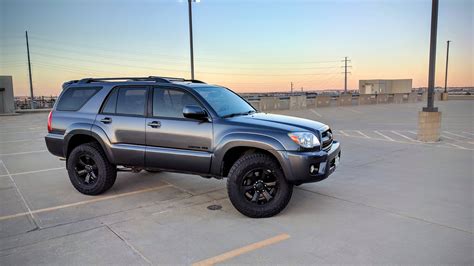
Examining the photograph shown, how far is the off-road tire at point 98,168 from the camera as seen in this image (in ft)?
18.7

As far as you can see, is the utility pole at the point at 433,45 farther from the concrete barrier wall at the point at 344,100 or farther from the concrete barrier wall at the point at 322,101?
the concrete barrier wall at the point at 344,100

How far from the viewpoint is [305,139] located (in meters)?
4.62

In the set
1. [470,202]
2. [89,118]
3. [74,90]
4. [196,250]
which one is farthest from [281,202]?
[74,90]

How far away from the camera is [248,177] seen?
479 centimetres

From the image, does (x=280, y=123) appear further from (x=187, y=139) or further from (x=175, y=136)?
(x=175, y=136)

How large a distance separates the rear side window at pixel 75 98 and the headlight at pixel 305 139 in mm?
3332

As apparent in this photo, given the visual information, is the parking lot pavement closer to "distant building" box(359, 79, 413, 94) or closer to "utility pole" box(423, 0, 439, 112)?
"utility pole" box(423, 0, 439, 112)

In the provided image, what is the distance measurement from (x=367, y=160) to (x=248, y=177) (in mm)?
4536

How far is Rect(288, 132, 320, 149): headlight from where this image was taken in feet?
15.0

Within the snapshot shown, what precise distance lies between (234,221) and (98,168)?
2.45m

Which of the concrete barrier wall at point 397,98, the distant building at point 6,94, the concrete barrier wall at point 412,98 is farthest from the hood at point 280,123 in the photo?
the concrete barrier wall at point 412,98

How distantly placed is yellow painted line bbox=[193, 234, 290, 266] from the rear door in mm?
2257

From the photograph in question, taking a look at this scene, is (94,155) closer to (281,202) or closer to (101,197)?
(101,197)

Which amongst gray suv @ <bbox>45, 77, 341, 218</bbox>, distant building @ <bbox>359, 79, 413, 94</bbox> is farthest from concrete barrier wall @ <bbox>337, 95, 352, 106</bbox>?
gray suv @ <bbox>45, 77, 341, 218</bbox>
